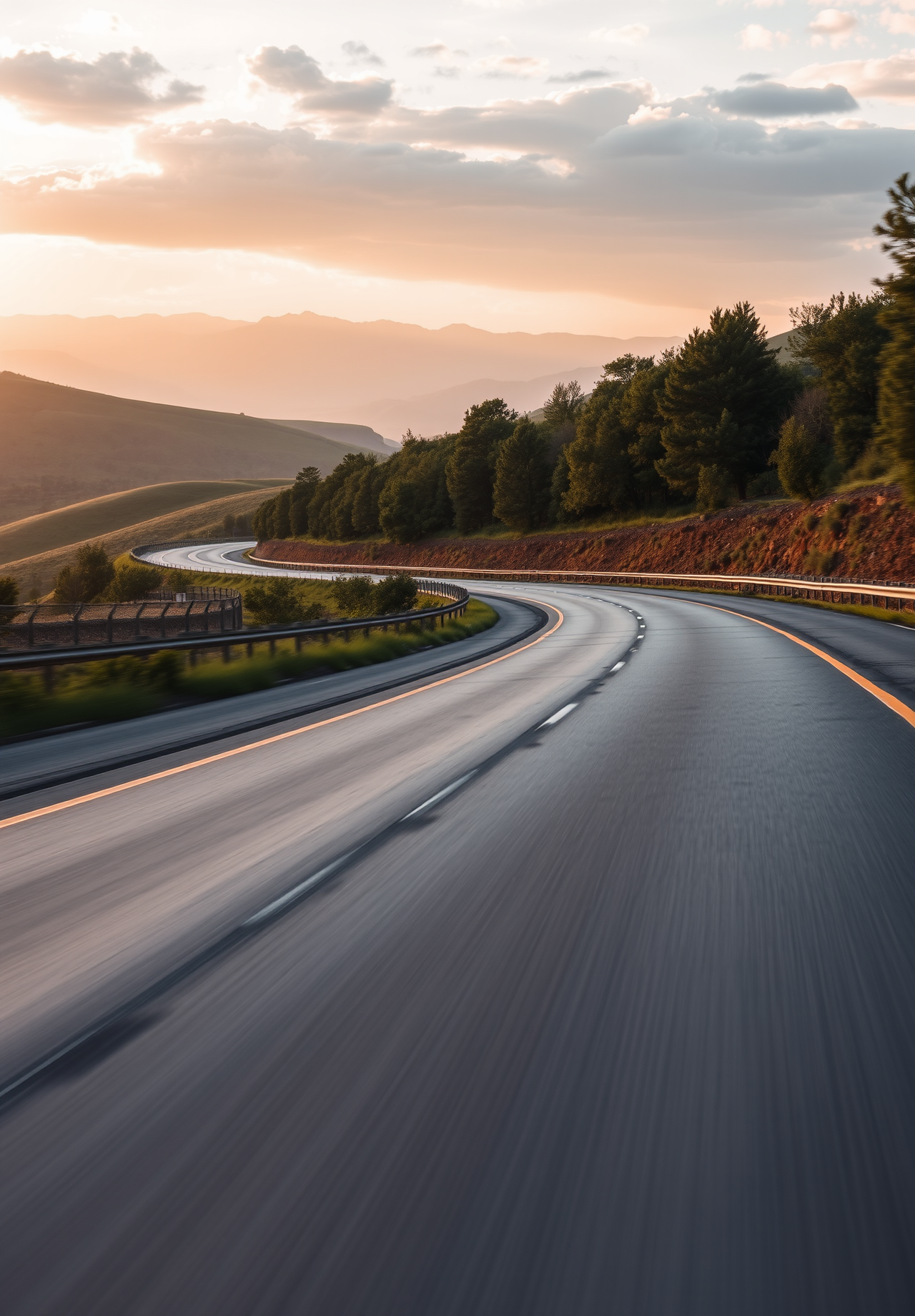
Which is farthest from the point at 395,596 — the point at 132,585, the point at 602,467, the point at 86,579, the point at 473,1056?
the point at 86,579

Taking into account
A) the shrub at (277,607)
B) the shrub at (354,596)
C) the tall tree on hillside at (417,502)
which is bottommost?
the shrub at (277,607)

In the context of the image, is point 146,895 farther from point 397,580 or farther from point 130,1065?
point 397,580

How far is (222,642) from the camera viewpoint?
21.9 metres

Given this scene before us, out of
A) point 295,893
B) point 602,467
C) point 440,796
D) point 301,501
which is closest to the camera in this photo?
point 295,893

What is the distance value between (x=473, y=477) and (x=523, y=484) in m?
11.0

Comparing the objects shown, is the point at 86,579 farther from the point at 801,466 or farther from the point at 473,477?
the point at 801,466

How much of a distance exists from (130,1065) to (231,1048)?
1.14 feet

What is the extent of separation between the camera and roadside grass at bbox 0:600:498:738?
52.0 ft

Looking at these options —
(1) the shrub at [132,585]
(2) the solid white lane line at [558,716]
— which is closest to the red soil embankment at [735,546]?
(1) the shrub at [132,585]

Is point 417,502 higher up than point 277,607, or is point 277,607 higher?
point 417,502

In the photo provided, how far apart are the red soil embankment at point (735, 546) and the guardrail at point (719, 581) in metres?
1.81

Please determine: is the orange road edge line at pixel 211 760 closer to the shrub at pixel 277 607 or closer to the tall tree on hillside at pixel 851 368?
the shrub at pixel 277 607

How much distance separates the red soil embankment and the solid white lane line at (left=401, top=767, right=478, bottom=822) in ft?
139

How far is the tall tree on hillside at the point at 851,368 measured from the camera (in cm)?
7856
